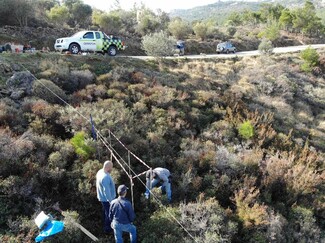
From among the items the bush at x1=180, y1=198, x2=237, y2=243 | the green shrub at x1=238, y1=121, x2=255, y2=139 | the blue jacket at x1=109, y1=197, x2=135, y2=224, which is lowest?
the bush at x1=180, y1=198, x2=237, y2=243

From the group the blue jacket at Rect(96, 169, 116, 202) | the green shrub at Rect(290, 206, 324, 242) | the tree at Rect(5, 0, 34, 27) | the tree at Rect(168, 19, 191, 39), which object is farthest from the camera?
the tree at Rect(168, 19, 191, 39)

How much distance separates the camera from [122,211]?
21.1ft

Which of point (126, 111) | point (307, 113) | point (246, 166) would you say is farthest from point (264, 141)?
point (307, 113)

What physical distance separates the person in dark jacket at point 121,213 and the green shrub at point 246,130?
7.53 m

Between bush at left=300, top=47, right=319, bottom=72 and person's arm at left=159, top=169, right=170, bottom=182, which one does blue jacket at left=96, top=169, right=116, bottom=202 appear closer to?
person's arm at left=159, top=169, right=170, bottom=182

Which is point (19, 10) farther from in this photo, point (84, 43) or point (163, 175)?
point (163, 175)

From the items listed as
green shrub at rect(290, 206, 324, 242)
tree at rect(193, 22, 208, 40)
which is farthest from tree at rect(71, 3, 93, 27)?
green shrub at rect(290, 206, 324, 242)

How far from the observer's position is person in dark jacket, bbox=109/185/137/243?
253 inches

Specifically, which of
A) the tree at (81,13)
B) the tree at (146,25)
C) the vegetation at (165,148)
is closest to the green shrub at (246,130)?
the vegetation at (165,148)

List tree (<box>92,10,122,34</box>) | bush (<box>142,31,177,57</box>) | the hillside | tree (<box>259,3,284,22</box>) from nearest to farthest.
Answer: the hillside → bush (<box>142,31,177,57</box>) → tree (<box>92,10,122,34</box>) → tree (<box>259,3,284,22</box>)

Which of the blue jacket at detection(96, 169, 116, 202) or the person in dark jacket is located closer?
the person in dark jacket

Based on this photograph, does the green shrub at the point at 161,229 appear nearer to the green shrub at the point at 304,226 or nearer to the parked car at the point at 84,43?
the green shrub at the point at 304,226

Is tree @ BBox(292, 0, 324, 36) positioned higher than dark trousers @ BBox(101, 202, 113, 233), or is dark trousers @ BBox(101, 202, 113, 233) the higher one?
tree @ BBox(292, 0, 324, 36)

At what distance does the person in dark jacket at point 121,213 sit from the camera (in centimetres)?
643
